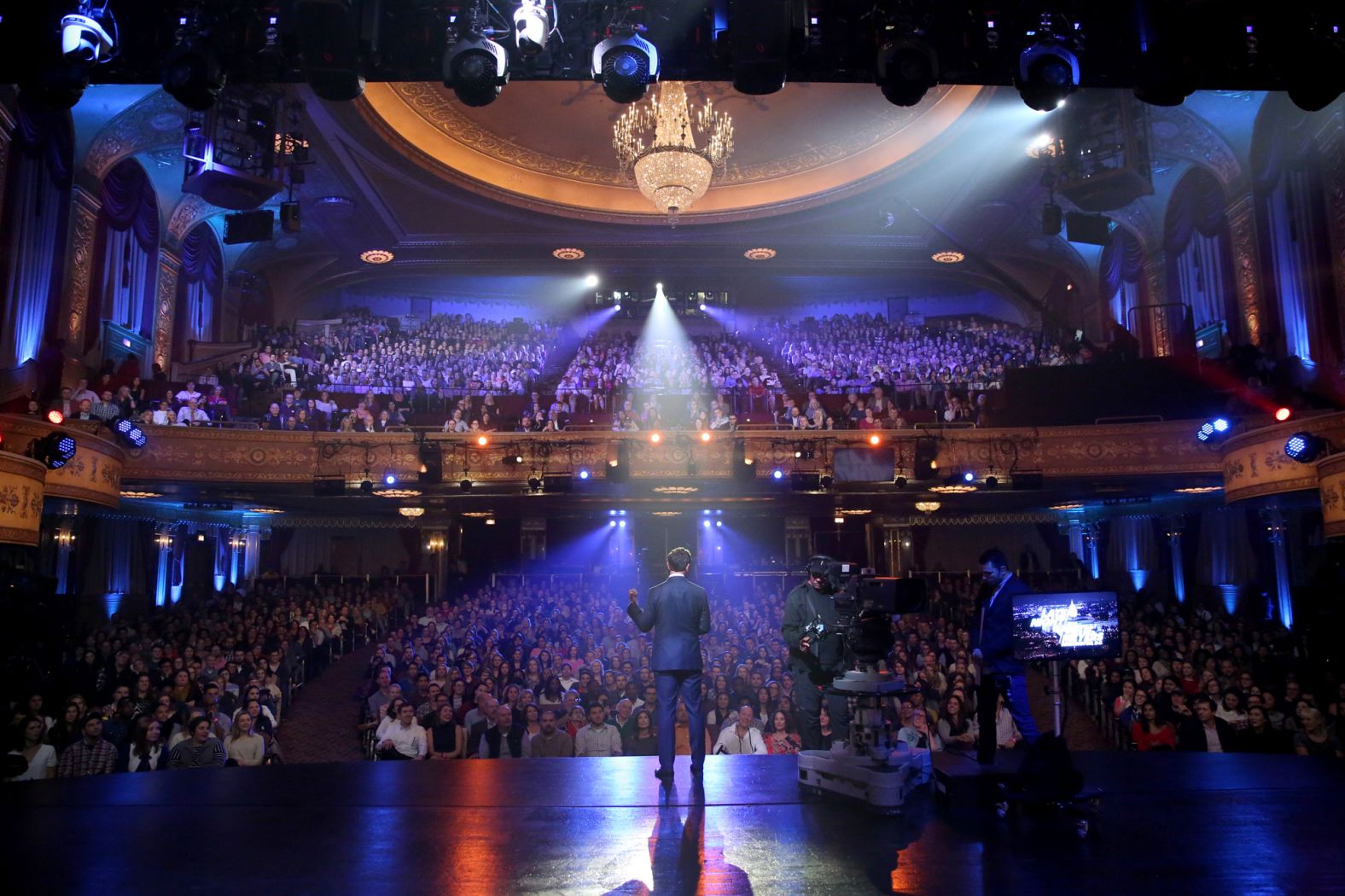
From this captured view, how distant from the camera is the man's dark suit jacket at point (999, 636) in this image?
416cm

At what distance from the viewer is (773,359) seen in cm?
1977

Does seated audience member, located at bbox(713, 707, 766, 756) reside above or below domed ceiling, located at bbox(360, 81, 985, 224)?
below

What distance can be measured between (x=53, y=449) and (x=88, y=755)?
2607 mm

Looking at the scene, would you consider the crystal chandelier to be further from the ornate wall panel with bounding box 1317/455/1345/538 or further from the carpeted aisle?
the ornate wall panel with bounding box 1317/455/1345/538

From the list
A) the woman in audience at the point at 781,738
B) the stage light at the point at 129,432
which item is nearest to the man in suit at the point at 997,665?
the woman in audience at the point at 781,738

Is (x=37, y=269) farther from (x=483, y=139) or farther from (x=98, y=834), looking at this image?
(x=98, y=834)

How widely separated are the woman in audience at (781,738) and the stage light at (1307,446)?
556 cm

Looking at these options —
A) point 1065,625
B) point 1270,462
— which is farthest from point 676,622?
point 1270,462

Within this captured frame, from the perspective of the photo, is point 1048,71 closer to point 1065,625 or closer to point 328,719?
point 1065,625

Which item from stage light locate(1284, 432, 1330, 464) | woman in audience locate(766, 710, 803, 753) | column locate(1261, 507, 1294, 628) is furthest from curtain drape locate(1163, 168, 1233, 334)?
woman in audience locate(766, 710, 803, 753)

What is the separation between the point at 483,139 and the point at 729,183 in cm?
505

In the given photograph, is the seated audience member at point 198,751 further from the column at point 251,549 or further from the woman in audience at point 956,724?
the column at point 251,549

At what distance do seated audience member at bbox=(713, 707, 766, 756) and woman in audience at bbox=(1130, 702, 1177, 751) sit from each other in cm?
331

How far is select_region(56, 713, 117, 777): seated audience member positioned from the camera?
21.6ft
